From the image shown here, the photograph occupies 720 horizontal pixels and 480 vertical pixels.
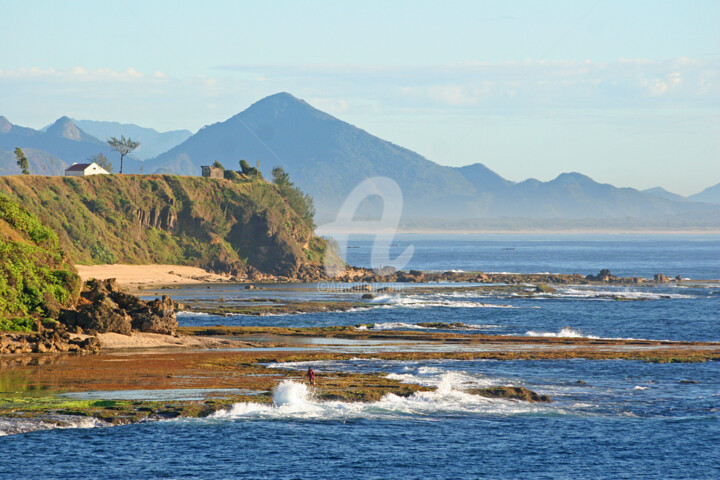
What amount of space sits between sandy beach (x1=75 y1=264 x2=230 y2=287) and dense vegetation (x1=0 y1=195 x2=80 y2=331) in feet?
156

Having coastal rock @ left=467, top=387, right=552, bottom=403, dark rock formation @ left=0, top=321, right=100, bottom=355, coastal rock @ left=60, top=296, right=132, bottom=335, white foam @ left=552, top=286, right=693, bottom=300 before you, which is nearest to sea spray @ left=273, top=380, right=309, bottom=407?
coastal rock @ left=467, top=387, right=552, bottom=403

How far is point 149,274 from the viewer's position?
133m

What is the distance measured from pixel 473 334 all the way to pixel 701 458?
37955 mm

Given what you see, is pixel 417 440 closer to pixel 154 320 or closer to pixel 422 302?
pixel 154 320

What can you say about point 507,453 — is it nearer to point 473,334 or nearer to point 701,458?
point 701,458

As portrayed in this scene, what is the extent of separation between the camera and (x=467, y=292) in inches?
4828

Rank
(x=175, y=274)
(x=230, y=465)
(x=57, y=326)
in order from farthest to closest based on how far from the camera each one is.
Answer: (x=175, y=274)
(x=57, y=326)
(x=230, y=465)

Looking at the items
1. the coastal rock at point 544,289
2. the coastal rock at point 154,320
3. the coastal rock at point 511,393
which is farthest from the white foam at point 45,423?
the coastal rock at point 544,289

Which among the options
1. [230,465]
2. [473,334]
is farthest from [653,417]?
[473,334]

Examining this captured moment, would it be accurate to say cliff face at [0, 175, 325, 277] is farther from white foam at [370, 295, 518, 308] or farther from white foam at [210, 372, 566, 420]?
white foam at [210, 372, 566, 420]

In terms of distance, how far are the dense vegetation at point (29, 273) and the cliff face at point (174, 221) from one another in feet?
204

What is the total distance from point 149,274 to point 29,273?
70.8m

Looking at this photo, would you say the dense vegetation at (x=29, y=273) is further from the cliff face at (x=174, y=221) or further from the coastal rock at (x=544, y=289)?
the coastal rock at (x=544, y=289)

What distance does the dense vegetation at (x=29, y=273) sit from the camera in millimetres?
59656
